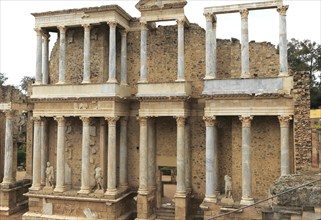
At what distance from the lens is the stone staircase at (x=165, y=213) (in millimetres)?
18250

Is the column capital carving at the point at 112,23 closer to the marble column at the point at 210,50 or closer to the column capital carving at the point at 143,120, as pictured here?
the marble column at the point at 210,50

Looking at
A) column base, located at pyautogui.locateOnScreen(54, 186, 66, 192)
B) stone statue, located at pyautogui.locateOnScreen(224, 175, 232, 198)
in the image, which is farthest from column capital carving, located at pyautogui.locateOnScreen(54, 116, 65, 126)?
stone statue, located at pyautogui.locateOnScreen(224, 175, 232, 198)

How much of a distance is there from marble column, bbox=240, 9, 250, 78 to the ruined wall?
2.13m

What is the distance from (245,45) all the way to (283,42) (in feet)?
5.45

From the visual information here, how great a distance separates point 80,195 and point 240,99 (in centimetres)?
916

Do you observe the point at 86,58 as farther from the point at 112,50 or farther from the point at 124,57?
the point at 124,57

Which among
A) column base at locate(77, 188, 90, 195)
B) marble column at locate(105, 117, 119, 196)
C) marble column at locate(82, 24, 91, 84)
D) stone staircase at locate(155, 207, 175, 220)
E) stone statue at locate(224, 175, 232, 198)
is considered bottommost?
stone staircase at locate(155, 207, 175, 220)

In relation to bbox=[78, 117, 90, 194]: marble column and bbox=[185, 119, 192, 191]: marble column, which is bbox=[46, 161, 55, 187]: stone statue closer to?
bbox=[78, 117, 90, 194]: marble column

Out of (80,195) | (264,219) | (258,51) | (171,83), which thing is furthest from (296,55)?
(264,219)

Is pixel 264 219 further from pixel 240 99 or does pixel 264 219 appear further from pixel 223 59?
pixel 223 59

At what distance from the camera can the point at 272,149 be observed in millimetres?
16969

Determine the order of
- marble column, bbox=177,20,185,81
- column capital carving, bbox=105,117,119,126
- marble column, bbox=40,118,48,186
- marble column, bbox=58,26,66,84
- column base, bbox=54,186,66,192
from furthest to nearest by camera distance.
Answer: marble column, bbox=40,118,48,186 < marble column, bbox=58,26,66,84 < column base, bbox=54,186,66,192 < column capital carving, bbox=105,117,119,126 < marble column, bbox=177,20,185,81

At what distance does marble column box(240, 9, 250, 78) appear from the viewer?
1656cm

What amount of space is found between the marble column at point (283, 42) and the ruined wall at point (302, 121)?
61 centimetres
